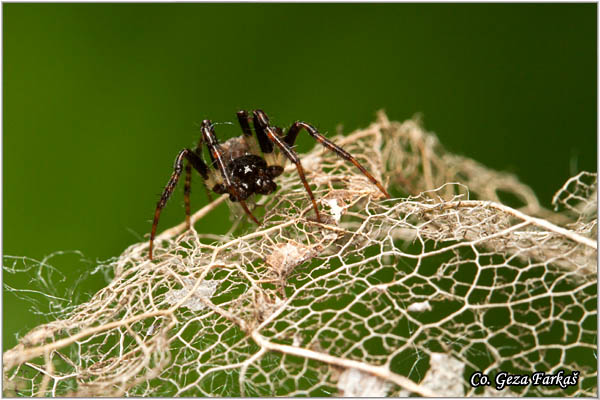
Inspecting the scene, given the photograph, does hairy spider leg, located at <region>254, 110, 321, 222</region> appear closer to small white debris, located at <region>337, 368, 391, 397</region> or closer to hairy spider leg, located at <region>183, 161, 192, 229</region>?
hairy spider leg, located at <region>183, 161, 192, 229</region>

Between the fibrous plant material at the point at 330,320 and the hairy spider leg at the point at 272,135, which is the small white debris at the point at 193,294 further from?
the hairy spider leg at the point at 272,135

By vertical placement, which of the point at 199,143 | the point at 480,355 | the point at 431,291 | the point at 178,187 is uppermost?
the point at 199,143

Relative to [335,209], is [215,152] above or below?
above

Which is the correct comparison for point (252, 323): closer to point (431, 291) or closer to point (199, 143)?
point (431, 291)

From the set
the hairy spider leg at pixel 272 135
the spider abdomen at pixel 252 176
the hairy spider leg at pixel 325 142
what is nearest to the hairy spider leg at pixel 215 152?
the spider abdomen at pixel 252 176

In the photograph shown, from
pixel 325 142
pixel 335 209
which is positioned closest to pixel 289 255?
pixel 335 209

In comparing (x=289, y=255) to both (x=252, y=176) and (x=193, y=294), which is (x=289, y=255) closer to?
(x=193, y=294)

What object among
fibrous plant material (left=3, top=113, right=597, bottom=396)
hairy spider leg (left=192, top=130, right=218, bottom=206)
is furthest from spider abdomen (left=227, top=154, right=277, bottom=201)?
fibrous plant material (left=3, top=113, right=597, bottom=396)

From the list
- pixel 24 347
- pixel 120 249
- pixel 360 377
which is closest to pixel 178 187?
pixel 120 249
